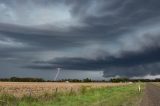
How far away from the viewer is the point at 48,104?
32.1m

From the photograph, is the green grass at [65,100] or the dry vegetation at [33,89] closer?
the green grass at [65,100]

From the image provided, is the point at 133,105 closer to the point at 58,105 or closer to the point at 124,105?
the point at 124,105

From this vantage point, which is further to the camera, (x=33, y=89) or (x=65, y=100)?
(x=33, y=89)

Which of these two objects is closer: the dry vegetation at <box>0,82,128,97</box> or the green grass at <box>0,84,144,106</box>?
the green grass at <box>0,84,144,106</box>

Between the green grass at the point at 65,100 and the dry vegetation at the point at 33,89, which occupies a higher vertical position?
the dry vegetation at the point at 33,89

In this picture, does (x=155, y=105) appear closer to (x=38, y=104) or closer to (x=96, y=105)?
(x=96, y=105)

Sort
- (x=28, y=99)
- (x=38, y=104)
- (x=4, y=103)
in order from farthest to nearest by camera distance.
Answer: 1. (x=28, y=99)
2. (x=38, y=104)
3. (x=4, y=103)

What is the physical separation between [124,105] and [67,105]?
16.5 feet

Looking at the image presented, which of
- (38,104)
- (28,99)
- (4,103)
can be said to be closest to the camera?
(4,103)

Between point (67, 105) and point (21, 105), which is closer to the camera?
point (21, 105)

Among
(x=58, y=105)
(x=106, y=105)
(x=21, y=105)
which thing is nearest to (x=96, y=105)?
(x=106, y=105)

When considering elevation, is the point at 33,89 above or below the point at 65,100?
above

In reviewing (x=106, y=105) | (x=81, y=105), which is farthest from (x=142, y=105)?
(x=81, y=105)

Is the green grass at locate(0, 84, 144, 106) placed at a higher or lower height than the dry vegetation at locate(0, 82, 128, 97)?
lower
